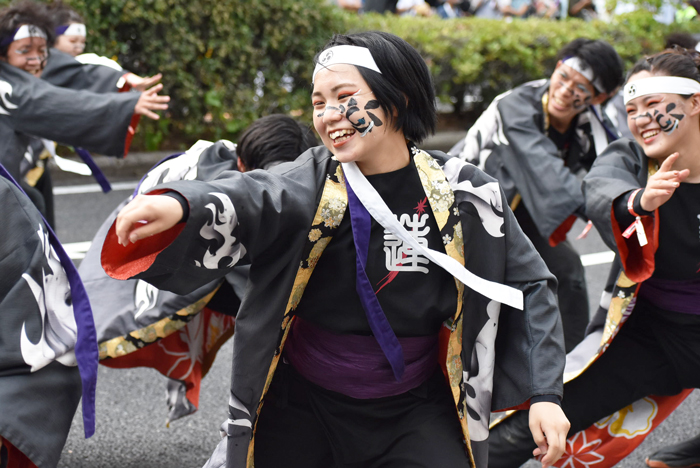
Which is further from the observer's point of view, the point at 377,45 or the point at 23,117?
the point at 23,117

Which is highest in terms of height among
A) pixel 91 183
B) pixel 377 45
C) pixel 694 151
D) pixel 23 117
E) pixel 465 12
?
pixel 377 45

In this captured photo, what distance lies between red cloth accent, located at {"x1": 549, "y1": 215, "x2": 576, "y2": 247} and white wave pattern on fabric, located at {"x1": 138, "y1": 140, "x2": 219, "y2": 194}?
1627 mm

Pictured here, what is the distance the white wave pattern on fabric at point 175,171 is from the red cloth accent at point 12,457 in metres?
1.08

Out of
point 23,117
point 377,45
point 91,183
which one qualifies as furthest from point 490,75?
point 377,45

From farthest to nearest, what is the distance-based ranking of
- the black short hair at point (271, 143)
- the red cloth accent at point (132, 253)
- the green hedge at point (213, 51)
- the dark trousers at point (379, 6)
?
the dark trousers at point (379, 6) → the green hedge at point (213, 51) → the black short hair at point (271, 143) → the red cloth accent at point (132, 253)

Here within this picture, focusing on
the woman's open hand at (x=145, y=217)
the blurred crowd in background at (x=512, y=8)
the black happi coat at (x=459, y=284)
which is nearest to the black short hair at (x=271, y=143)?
the black happi coat at (x=459, y=284)

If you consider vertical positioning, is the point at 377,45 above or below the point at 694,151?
above

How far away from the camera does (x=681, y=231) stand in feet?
8.64

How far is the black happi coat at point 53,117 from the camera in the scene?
12.2 ft

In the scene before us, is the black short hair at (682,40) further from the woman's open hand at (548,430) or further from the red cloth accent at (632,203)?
the woman's open hand at (548,430)

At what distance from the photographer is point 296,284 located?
2.02 m

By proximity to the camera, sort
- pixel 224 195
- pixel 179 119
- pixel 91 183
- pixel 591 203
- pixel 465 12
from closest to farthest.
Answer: pixel 224 195, pixel 591 203, pixel 91 183, pixel 179 119, pixel 465 12

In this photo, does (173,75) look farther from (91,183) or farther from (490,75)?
(490,75)

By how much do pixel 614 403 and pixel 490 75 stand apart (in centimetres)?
706
